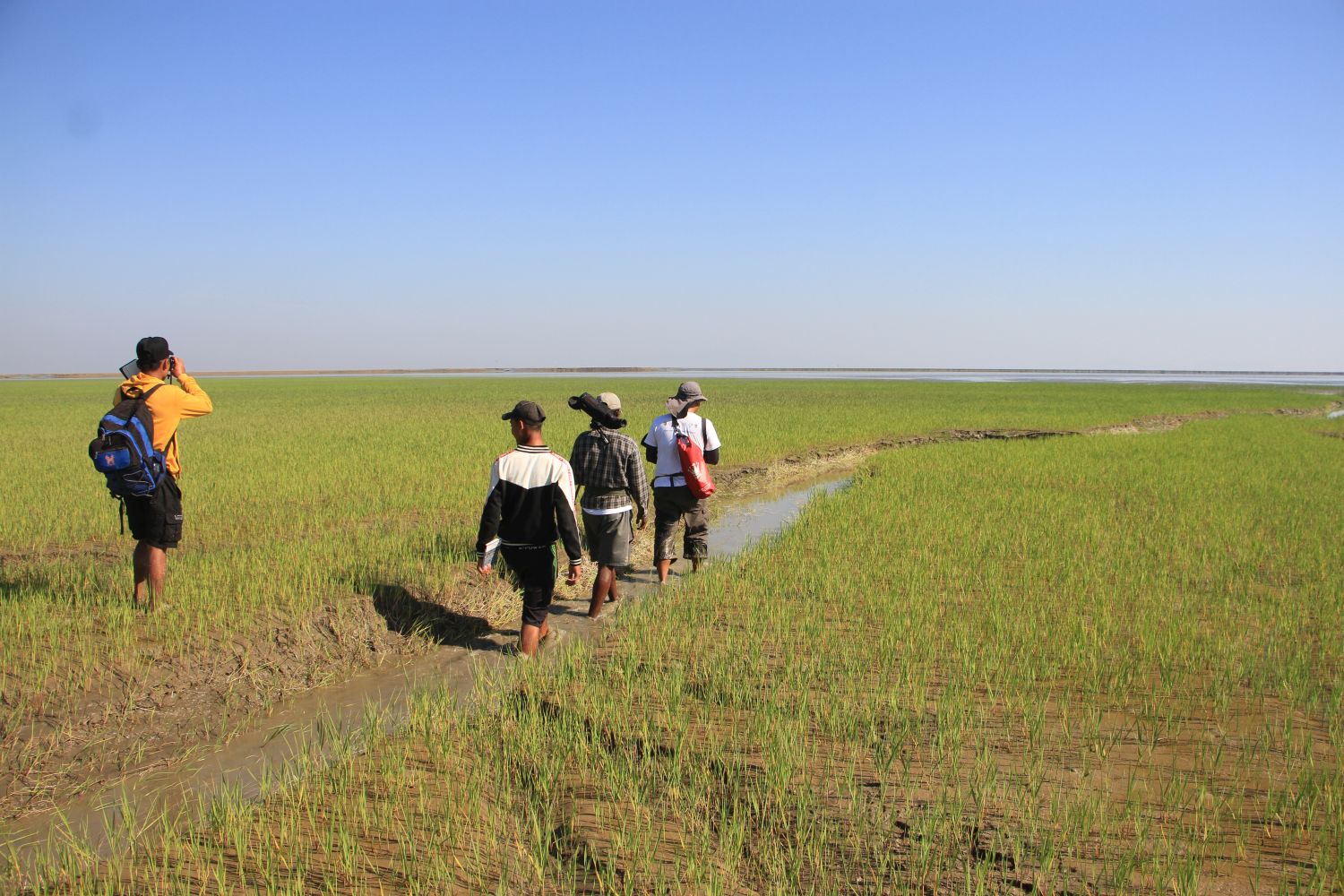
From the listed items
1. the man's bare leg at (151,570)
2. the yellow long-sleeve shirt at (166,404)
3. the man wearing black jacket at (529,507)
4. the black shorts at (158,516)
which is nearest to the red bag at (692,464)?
the man wearing black jacket at (529,507)

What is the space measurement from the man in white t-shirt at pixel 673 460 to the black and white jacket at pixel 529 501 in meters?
1.59

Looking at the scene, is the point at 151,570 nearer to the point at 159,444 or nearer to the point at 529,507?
the point at 159,444

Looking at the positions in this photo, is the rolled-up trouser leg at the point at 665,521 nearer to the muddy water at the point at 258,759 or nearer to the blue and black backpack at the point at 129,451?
the muddy water at the point at 258,759

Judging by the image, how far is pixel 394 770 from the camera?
2967 mm

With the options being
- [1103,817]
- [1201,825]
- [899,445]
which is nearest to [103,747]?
[1103,817]

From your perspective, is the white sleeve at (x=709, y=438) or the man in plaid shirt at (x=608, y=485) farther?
the white sleeve at (x=709, y=438)

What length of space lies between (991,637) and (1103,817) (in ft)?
6.03

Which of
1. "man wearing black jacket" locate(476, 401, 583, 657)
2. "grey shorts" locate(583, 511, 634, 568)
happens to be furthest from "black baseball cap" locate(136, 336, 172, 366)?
"grey shorts" locate(583, 511, 634, 568)

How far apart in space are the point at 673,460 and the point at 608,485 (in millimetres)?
1059

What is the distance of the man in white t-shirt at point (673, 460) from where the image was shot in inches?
230

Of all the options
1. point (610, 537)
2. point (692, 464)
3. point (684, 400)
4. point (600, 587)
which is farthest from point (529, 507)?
point (684, 400)

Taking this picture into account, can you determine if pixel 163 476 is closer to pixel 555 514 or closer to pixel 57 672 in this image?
pixel 57 672

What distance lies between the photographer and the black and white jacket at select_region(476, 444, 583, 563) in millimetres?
4148

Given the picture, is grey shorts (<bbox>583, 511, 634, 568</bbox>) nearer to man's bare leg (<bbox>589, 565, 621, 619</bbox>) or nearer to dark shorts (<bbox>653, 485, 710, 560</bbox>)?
man's bare leg (<bbox>589, 565, 621, 619</bbox>)
